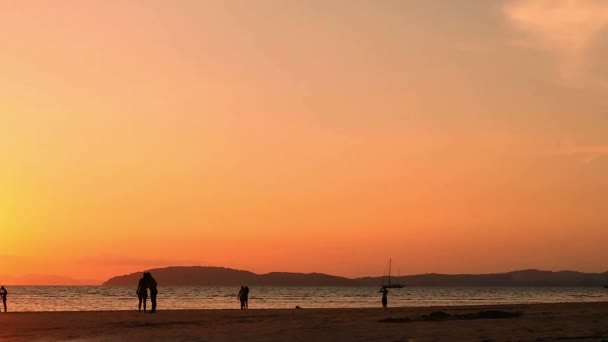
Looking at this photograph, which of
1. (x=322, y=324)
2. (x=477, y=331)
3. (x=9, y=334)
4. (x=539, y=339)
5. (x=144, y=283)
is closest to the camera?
(x=539, y=339)

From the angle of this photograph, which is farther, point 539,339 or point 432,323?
point 432,323

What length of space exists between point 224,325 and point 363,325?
494 centimetres

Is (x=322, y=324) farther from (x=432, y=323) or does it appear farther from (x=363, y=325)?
(x=432, y=323)

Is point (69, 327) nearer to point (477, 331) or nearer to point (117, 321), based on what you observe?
point (117, 321)

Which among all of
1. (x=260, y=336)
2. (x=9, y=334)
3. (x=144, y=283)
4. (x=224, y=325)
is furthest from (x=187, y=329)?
(x=144, y=283)

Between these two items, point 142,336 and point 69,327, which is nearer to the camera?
point 142,336

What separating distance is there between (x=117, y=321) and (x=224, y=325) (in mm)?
5349

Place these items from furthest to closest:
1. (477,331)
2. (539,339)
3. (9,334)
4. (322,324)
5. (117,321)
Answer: (117,321), (322,324), (9,334), (477,331), (539,339)

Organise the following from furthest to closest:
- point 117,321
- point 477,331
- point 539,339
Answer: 1. point 117,321
2. point 477,331
3. point 539,339

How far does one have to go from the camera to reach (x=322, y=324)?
78.8ft

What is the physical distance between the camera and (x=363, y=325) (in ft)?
76.5

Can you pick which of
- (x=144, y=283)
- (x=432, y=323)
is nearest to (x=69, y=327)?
(x=144, y=283)

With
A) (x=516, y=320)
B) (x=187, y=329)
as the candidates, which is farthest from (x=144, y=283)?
(x=516, y=320)

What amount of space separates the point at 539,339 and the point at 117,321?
1668 centimetres
